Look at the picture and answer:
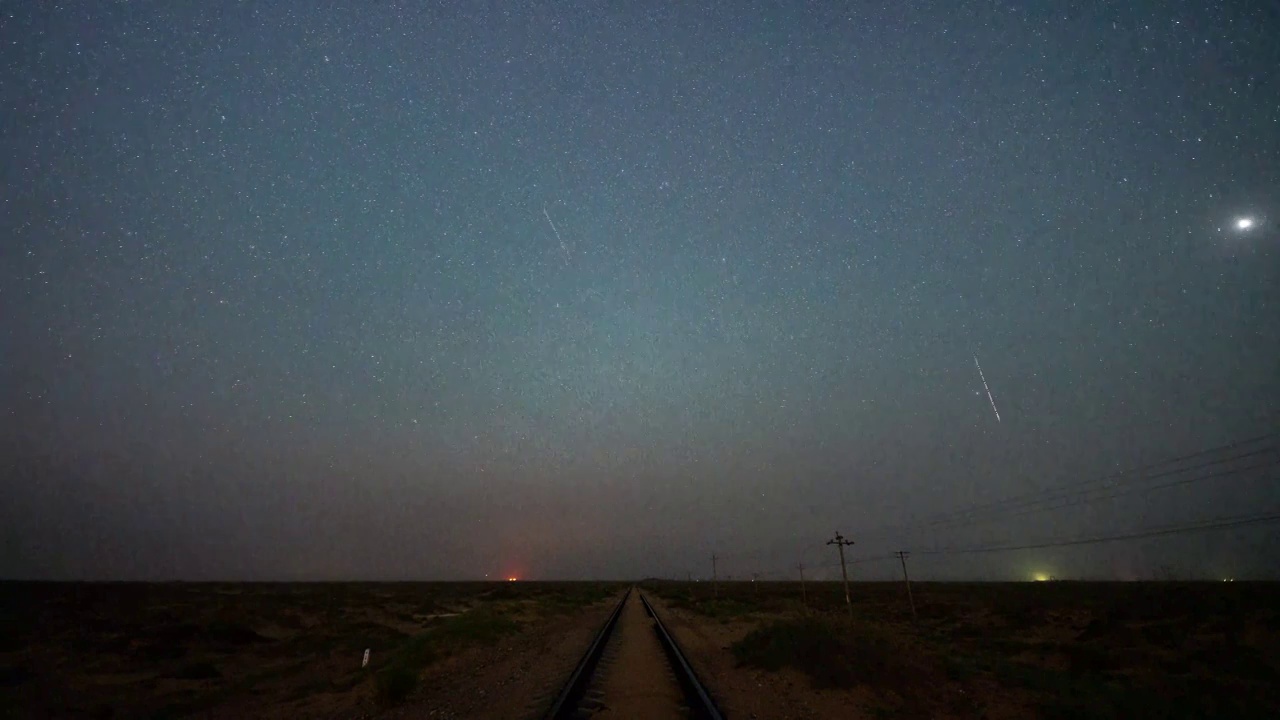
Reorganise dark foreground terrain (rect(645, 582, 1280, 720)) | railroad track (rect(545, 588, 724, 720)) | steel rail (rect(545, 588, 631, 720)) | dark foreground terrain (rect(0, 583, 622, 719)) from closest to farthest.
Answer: steel rail (rect(545, 588, 631, 720)) → railroad track (rect(545, 588, 724, 720)) → dark foreground terrain (rect(645, 582, 1280, 720)) → dark foreground terrain (rect(0, 583, 622, 719))

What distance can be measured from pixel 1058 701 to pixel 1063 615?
39.1 metres

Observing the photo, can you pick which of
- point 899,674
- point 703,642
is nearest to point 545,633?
point 703,642

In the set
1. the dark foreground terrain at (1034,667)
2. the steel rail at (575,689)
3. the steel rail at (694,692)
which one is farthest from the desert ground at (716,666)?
the steel rail at (575,689)

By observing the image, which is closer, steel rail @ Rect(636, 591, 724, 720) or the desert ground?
steel rail @ Rect(636, 591, 724, 720)

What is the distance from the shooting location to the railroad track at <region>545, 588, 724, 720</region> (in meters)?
11.4

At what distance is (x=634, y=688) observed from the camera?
14039mm

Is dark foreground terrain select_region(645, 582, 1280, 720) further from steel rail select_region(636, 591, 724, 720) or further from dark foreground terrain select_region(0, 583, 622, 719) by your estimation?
dark foreground terrain select_region(0, 583, 622, 719)

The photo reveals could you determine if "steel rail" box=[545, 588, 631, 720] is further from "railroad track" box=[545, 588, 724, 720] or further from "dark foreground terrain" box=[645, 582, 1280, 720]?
"dark foreground terrain" box=[645, 582, 1280, 720]

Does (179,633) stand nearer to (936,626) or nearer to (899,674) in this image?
(899,674)

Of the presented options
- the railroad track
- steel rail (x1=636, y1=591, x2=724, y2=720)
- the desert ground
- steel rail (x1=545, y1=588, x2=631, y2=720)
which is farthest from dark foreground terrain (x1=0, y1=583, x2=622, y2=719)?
steel rail (x1=636, y1=591, x2=724, y2=720)

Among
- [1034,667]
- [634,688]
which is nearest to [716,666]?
[634,688]

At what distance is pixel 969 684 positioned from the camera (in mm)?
15969

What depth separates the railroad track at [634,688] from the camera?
11.4 meters

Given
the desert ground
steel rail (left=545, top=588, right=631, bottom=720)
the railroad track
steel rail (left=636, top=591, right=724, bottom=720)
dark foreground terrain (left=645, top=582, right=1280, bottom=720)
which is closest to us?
steel rail (left=636, top=591, right=724, bottom=720)
